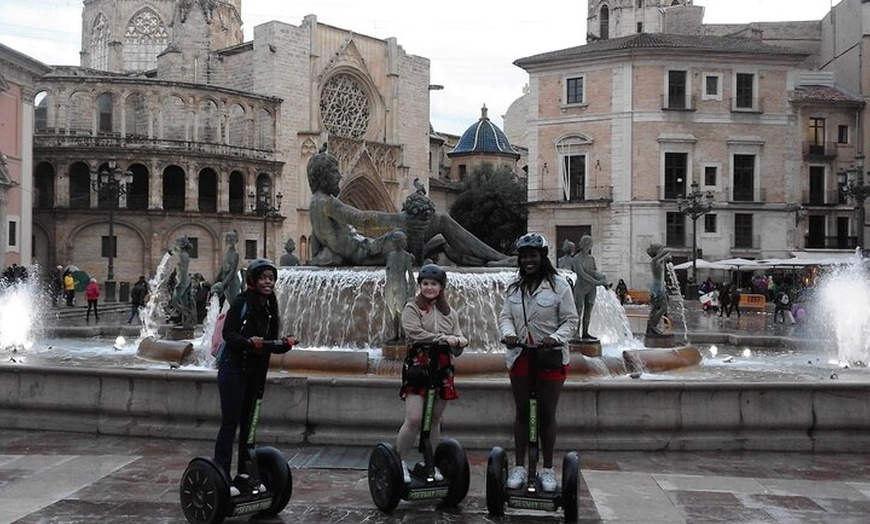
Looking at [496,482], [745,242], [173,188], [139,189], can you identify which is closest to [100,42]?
[173,188]

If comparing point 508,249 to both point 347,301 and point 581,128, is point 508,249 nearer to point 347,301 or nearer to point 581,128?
point 581,128

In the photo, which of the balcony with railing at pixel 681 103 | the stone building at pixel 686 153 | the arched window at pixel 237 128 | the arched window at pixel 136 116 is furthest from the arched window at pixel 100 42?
the balcony with railing at pixel 681 103

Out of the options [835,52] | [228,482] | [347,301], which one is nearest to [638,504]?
[228,482]

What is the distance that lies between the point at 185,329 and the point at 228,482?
12.0 m

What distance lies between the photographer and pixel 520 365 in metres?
5.71

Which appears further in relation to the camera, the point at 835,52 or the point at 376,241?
the point at 835,52

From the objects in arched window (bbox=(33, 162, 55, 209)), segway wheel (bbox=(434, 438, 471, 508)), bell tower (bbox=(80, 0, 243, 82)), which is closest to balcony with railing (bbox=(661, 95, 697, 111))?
arched window (bbox=(33, 162, 55, 209))

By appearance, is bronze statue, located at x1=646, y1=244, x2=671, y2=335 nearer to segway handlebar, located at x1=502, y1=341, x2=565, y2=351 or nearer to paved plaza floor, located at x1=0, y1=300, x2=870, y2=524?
paved plaza floor, located at x1=0, y1=300, x2=870, y2=524

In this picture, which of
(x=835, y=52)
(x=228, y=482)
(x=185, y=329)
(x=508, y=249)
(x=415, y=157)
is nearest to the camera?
(x=228, y=482)

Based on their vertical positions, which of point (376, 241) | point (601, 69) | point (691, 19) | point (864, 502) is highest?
point (691, 19)

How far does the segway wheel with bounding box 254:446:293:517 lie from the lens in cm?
573

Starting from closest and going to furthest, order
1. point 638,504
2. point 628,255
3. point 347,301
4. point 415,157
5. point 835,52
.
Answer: point 638,504
point 347,301
point 628,255
point 835,52
point 415,157

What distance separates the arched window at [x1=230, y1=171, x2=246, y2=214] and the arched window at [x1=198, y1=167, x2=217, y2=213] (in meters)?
1.20

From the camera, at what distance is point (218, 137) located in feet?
183
